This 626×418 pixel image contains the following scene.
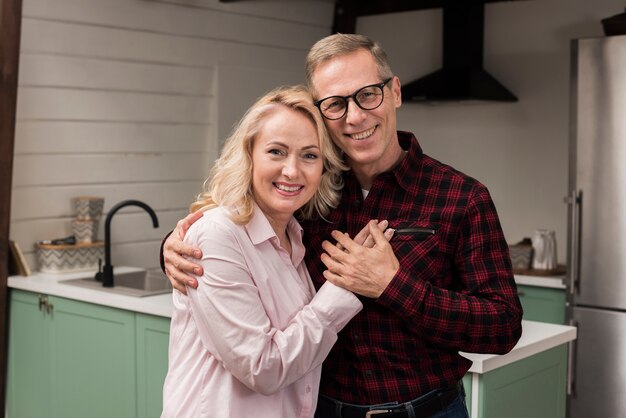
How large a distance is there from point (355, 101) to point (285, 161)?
0.21m

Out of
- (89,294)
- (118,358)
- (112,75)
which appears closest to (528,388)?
(118,358)

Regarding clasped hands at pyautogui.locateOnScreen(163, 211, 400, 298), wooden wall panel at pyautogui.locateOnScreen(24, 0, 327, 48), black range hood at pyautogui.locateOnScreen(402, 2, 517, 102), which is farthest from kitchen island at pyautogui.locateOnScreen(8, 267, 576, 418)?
black range hood at pyautogui.locateOnScreen(402, 2, 517, 102)

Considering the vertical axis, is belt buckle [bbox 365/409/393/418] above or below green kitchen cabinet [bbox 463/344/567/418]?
above

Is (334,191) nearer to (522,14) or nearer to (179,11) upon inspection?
(179,11)

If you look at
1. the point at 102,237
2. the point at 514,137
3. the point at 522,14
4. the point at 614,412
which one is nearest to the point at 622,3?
the point at 522,14

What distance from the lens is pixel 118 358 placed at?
364 centimetres

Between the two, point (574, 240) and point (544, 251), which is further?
point (544, 251)

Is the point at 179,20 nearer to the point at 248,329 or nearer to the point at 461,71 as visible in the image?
the point at 461,71

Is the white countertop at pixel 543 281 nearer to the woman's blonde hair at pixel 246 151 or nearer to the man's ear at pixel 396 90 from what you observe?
the man's ear at pixel 396 90

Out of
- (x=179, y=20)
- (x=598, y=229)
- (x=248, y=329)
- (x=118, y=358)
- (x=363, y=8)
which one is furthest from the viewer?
(x=363, y=8)

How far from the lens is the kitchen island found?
8.91 feet

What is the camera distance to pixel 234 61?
5.02 meters

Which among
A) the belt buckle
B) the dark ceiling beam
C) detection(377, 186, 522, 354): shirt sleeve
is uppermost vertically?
the dark ceiling beam

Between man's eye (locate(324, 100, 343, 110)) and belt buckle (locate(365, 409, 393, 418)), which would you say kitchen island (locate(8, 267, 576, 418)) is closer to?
belt buckle (locate(365, 409, 393, 418))
